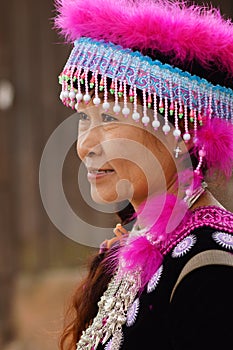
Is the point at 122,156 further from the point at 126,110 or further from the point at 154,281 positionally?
the point at 154,281

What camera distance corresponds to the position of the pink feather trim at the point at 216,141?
1469 millimetres

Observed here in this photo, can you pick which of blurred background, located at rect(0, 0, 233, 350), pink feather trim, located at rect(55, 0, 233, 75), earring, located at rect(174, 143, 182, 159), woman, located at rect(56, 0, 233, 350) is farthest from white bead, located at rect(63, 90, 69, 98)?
blurred background, located at rect(0, 0, 233, 350)

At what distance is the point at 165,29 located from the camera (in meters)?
1.44

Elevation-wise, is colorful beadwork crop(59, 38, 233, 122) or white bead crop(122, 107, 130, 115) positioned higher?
colorful beadwork crop(59, 38, 233, 122)

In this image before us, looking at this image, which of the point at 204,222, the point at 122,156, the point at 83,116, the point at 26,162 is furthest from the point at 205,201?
the point at 26,162

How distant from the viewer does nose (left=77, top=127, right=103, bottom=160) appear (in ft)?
4.93

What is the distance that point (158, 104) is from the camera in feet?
4.82

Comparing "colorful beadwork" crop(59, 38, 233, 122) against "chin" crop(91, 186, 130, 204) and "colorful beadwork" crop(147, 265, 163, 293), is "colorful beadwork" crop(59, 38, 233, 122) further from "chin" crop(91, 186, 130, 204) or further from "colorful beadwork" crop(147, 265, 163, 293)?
"colorful beadwork" crop(147, 265, 163, 293)

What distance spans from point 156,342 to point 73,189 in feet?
9.66

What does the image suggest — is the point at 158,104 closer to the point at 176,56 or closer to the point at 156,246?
the point at 176,56

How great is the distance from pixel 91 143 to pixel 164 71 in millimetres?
190

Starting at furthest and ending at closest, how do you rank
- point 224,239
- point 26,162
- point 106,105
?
point 26,162
point 106,105
point 224,239

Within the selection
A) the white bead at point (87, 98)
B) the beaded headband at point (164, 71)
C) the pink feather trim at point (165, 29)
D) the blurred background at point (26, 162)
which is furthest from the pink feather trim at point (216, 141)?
the blurred background at point (26, 162)

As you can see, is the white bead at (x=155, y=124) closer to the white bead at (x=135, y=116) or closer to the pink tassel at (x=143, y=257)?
the white bead at (x=135, y=116)
